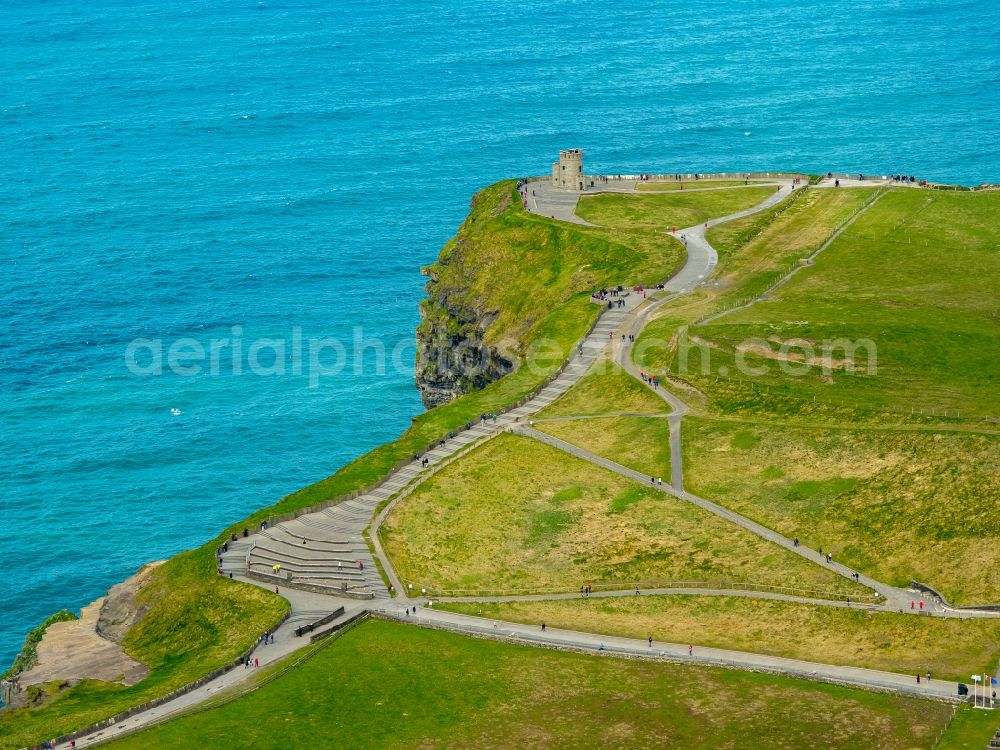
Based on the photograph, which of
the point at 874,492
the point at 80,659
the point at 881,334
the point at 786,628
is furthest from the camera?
the point at 881,334

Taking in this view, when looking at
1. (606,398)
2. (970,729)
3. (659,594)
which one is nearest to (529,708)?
(659,594)

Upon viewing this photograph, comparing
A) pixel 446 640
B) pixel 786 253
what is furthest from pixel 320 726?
pixel 786 253

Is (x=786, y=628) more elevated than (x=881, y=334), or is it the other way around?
(x=881, y=334)

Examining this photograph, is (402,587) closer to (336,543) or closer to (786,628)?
(336,543)

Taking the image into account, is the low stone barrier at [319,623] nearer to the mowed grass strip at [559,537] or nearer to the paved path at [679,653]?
the paved path at [679,653]

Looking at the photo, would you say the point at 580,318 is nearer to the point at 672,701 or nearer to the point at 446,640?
the point at 446,640

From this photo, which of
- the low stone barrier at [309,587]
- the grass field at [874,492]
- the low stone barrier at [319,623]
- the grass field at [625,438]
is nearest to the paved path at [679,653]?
the low stone barrier at [309,587]

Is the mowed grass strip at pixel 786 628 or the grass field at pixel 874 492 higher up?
the grass field at pixel 874 492
